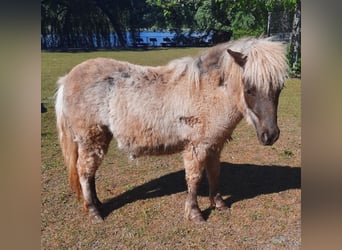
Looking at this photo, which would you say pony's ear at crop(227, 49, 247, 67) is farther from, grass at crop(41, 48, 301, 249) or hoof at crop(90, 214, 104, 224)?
hoof at crop(90, 214, 104, 224)

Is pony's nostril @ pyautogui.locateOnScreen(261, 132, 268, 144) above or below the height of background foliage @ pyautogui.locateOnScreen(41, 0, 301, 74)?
below

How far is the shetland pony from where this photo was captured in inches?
98.6

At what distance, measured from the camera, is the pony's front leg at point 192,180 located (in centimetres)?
260

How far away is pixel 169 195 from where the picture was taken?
9.53 ft

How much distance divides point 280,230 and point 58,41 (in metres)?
1.96

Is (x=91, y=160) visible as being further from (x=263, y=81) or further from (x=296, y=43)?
(x=296, y=43)

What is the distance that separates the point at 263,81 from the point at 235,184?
1.09 metres

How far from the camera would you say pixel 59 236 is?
2457mm

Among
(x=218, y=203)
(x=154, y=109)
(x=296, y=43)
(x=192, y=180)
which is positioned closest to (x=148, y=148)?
(x=154, y=109)

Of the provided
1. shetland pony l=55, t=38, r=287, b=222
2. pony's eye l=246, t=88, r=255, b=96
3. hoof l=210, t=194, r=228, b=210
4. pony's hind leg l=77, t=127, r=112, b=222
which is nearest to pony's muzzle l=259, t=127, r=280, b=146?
shetland pony l=55, t=38, r=287, b=222

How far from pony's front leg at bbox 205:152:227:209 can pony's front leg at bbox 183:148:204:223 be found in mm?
157

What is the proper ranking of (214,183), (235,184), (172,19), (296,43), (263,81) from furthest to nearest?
(235,184), (214,183), (172,19), (296,43), (263,81)

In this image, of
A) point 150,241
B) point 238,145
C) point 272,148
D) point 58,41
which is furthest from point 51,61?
point 272,148

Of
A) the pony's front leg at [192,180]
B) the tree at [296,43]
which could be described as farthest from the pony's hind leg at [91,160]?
the tree at [296,43]
